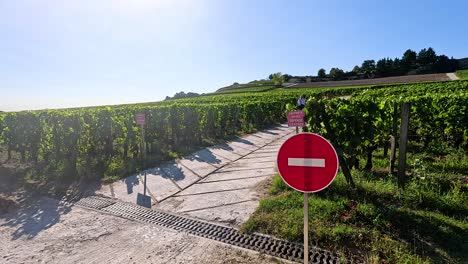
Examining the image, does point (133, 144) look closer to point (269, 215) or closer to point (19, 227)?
point (19, 227)

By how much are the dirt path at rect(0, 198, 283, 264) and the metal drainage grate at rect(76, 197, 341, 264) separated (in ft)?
0.56

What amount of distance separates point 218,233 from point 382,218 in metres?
2.39

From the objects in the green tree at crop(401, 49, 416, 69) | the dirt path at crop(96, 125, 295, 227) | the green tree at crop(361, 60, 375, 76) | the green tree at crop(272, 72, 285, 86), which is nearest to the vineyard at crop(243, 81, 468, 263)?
the dirt path at crop(96, 125, 295, 227)

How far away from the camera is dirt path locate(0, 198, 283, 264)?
4.08 m

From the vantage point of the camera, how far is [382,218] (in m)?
4.52

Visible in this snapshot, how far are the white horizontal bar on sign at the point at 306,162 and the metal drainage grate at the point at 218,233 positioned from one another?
1473 mm

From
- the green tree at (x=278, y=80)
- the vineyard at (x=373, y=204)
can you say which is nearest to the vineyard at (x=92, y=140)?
the vineyard at (x=373, y=204)

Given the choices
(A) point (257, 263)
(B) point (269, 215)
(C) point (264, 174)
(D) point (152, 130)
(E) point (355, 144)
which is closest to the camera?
(A) point (257, 263)

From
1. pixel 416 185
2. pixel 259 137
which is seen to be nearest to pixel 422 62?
pixel 259 137

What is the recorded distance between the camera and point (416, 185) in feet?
17.9

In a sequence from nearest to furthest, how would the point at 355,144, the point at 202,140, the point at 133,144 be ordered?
the point at 355,144, the point at 133,144, the point at 202,140

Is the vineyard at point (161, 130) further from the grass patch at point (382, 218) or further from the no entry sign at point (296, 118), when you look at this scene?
the grass patch at point (382, 218)

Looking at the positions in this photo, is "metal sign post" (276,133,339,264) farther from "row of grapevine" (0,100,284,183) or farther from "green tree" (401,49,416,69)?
"green tree" (401,49,416,69)

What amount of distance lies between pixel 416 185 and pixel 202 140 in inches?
360
